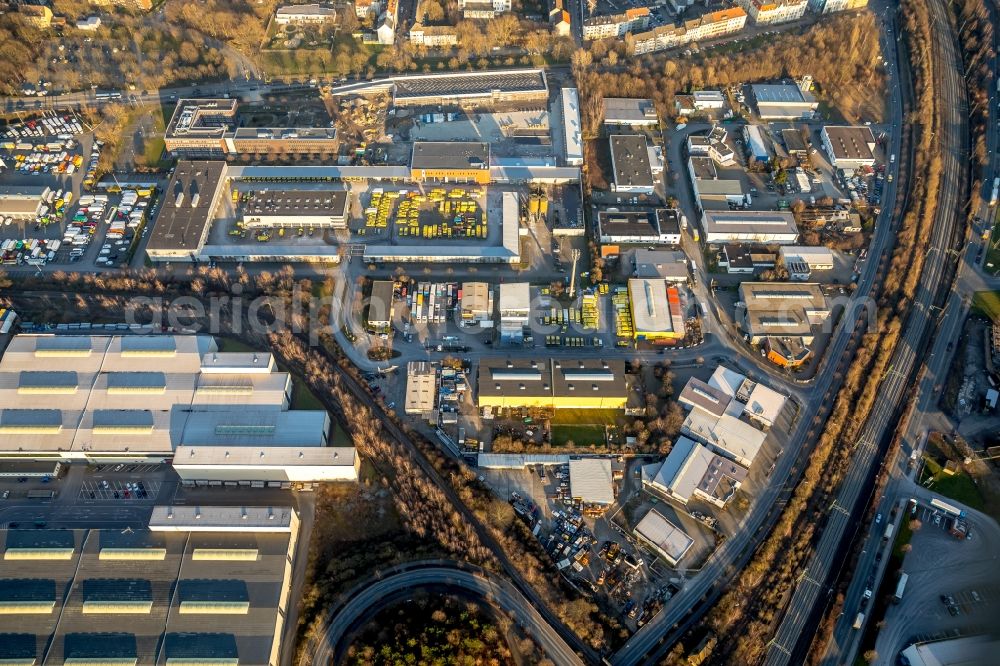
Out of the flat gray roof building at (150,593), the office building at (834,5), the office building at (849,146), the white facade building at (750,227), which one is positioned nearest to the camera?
the flat gray roof building at (150,593)

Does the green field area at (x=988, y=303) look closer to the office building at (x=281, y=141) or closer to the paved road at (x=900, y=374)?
the paved road at (x=900, y=374)

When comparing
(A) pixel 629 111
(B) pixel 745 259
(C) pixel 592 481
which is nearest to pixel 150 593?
(C) pixel 592 481

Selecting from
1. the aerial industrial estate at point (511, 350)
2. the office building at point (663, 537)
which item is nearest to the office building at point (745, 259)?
the aerial industrial estate at point (511, 350)

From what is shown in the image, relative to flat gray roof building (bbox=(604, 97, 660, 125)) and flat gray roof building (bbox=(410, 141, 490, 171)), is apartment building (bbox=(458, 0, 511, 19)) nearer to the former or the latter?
flat gray roof building (bbox=(604, 97, 660, 125))

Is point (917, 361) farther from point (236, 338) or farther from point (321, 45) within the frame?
point (321, 45)

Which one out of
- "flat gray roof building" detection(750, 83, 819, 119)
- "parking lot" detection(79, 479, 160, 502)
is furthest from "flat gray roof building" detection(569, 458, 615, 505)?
"flat gray roof building" detection(750, 83, 819, 119)

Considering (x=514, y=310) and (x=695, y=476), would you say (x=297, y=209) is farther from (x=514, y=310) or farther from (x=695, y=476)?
(x=695, y=476)
